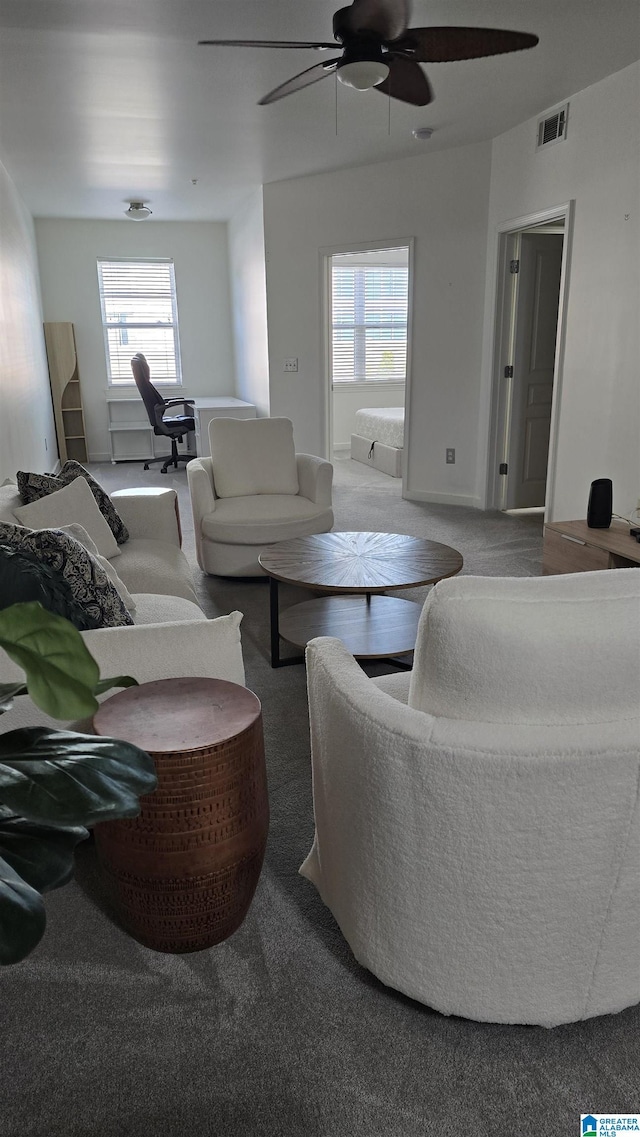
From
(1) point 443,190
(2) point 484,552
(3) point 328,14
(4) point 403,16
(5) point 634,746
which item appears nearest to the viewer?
(5) point 634,746

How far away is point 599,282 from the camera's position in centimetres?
434

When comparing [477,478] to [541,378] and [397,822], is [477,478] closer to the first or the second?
[541,378]

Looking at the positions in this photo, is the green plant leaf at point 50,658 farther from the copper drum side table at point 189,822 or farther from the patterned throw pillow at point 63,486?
the patterned throw pillow at point 63,486

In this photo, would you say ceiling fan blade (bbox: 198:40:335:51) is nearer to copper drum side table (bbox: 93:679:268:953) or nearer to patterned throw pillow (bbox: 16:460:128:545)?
patterned throw pillow (bbox: 16:460:128:545)

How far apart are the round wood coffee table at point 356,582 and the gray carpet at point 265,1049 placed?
3.85 feet

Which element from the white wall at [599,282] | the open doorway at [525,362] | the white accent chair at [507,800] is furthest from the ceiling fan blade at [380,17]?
the open doorway at [525,362]

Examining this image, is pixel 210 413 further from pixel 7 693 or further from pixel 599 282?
pixel 7 693

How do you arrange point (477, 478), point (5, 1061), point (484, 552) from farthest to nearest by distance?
point (477, 478) → point (484, 552) → point (5, 1061)

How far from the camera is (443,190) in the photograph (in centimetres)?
577

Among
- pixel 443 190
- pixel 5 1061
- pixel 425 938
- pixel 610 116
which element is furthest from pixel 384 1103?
pixel 443 190

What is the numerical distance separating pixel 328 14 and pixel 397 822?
3.47 m

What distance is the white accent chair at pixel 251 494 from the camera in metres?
3.98

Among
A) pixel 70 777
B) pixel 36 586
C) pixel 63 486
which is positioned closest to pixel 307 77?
pixel 63 486

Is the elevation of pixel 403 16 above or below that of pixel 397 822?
above
